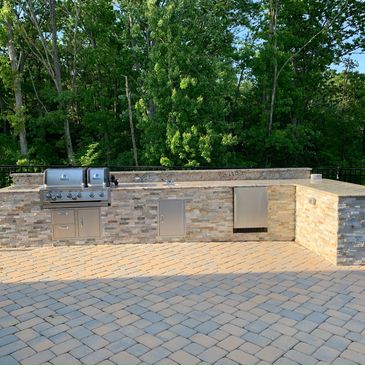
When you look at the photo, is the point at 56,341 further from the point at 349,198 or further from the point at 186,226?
the point at 349,198

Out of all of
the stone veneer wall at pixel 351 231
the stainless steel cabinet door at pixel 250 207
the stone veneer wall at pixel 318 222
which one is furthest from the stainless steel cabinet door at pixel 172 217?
the stone veneer wall at pixel 351 231

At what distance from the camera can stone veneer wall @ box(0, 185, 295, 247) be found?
6176mm

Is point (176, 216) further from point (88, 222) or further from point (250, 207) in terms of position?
point (88, 222)

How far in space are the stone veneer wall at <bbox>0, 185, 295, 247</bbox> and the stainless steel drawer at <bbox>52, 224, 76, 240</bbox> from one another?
9 cm

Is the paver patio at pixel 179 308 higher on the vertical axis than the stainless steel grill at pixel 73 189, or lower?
lower

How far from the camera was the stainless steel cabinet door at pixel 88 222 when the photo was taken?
6203mm

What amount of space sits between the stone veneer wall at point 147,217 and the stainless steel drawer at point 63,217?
11cm

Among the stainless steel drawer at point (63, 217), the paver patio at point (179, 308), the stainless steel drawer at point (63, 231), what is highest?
the stainless steel drawer at point (63, 217)

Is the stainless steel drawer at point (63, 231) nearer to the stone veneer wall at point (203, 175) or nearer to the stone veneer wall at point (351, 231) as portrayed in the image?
the stone veneer wall at point (203, 175)

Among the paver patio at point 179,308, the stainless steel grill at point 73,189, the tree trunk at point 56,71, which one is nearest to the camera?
the paver patio at point 179,308

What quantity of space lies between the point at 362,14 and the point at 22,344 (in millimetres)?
17336

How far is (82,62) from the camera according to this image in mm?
16016

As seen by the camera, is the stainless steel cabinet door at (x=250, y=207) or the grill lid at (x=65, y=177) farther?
the stainless steel cabinet door at (x=250, y=207)

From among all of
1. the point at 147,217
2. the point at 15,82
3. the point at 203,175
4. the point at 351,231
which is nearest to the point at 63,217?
the point at 147,217
